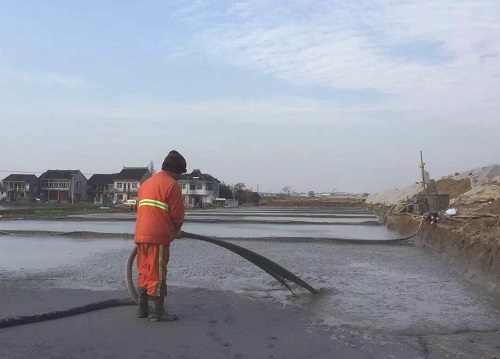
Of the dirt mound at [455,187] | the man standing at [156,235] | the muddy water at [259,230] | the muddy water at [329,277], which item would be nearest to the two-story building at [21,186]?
the muddy water at [259,230]

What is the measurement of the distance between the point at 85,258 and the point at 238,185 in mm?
104405

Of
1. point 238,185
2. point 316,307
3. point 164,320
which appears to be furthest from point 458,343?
point 238,185

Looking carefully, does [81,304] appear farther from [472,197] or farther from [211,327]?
[472,197]

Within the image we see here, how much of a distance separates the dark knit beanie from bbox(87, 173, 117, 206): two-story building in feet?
304

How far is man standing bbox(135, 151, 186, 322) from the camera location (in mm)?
5184

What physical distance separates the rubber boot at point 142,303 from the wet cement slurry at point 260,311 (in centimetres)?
12

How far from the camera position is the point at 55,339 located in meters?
4.54

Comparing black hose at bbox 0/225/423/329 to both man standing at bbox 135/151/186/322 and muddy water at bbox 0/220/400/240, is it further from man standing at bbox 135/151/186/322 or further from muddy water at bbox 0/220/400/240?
muddy water at bbox 0/220/400/240

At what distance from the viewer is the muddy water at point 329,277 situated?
608 centimetres

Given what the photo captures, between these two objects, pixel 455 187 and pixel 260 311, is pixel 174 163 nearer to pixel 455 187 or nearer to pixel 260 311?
pixel 260 311

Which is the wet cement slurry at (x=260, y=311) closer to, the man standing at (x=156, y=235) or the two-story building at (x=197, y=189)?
the man standing at (x=156, y=235)

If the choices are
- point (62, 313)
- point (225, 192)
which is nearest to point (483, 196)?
point (62, 313)

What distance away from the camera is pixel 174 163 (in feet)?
18.1

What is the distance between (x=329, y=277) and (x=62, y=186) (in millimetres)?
91660
